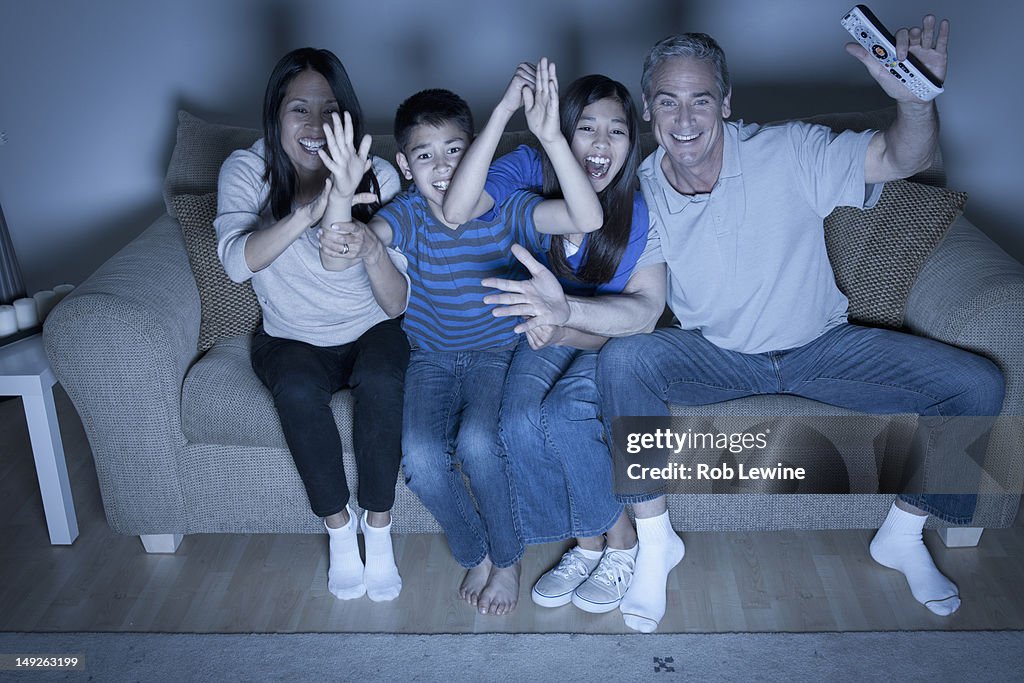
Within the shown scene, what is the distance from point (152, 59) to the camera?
9.34 feet

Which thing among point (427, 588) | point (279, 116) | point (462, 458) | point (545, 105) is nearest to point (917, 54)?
point (545, 105)

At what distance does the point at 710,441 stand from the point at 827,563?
0.40 meters

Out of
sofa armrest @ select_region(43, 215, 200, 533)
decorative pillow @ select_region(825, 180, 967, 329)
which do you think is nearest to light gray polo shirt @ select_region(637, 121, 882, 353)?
decorative pillow @ select_region(825, 180, 967, 329)

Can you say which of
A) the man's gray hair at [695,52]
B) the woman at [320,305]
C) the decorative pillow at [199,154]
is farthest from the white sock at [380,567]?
the man's gray hair at [695,52]

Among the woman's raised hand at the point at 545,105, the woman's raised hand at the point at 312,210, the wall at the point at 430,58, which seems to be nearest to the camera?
the woman's raised hand at the point at 545,105

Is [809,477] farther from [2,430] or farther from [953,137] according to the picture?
[2,430]

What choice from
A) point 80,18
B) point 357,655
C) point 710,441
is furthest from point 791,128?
point 80,18

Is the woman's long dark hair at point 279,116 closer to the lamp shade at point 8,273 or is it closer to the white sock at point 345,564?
the white sock at point 345,564

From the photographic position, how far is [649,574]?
195 centimetres

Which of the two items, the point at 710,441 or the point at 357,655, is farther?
the point at 710,441

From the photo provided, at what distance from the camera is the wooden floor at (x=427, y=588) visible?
196 cm

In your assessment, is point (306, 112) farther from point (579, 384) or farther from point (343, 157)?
point (579, 384)

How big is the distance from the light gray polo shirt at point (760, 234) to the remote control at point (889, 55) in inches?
9.8

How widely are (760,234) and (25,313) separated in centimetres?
175
